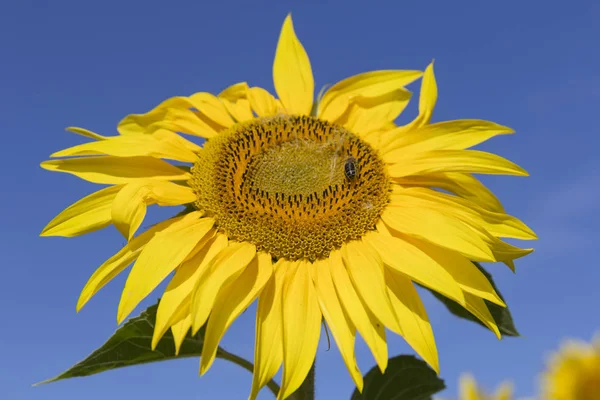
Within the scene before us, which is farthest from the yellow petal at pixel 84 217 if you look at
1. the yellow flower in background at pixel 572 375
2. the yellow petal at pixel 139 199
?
the yellow flower in background at pixel 572 375

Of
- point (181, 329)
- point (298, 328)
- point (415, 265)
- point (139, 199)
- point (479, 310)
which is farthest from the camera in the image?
point (139, 199)

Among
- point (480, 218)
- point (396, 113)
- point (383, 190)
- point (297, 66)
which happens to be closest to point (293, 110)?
point (297, 66)

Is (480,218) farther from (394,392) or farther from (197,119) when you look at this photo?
(197,119)

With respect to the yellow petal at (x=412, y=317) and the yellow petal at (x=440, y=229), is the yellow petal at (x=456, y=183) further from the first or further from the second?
the yellow petal at (x=412, y=317)

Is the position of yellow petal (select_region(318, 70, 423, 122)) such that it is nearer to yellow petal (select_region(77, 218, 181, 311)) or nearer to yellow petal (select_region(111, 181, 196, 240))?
yellow petal (select_region(111, 181, 196, 240))

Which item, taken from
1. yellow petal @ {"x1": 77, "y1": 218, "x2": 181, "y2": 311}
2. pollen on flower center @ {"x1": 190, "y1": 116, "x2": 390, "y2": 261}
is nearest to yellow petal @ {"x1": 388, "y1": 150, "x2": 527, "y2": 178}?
pollen on flower center @ {"x1": 190, "y1": 116, "x2": 390, "y2": 261}

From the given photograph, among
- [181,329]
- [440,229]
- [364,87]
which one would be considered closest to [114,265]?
[181,329]

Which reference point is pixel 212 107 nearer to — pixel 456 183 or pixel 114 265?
pixel 114 265
